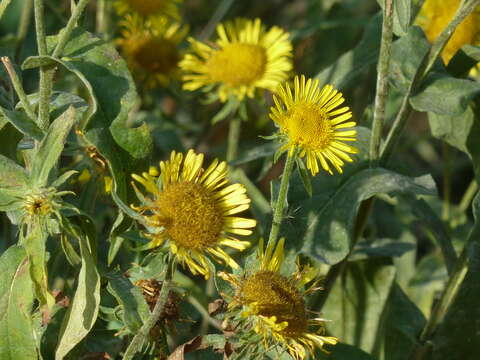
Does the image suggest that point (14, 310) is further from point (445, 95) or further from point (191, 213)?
point (445, 95)

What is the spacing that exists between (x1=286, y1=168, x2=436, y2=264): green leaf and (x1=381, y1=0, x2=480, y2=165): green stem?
0.29ft

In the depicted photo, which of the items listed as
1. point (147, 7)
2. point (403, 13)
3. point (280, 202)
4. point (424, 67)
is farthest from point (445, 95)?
point (147, 7)

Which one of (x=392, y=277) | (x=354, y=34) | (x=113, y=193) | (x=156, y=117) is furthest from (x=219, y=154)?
(x=113, y=193)

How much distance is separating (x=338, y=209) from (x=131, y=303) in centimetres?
41

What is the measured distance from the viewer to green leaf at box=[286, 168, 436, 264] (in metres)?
1.20

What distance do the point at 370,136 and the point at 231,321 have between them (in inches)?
19.7

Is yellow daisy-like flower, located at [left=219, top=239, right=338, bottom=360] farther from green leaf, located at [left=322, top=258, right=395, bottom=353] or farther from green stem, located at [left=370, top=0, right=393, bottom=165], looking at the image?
green leaf, located at [left=322, top=258, right=395, bottom=353]

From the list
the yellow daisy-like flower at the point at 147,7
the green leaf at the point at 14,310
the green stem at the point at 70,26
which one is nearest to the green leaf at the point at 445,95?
the green stem at the point at 70,26

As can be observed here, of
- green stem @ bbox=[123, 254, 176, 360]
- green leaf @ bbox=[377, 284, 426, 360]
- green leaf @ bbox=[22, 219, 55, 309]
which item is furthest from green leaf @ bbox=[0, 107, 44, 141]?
green leaf @ bbox=[377, 284, 426, 360]

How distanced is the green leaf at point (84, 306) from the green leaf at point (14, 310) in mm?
49

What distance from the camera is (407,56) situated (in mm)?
1369

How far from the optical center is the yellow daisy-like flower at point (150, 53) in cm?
180

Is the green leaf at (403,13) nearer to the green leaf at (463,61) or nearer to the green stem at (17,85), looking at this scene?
the green leaf at (463,61)

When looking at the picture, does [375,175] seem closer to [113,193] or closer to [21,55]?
[113,193]
